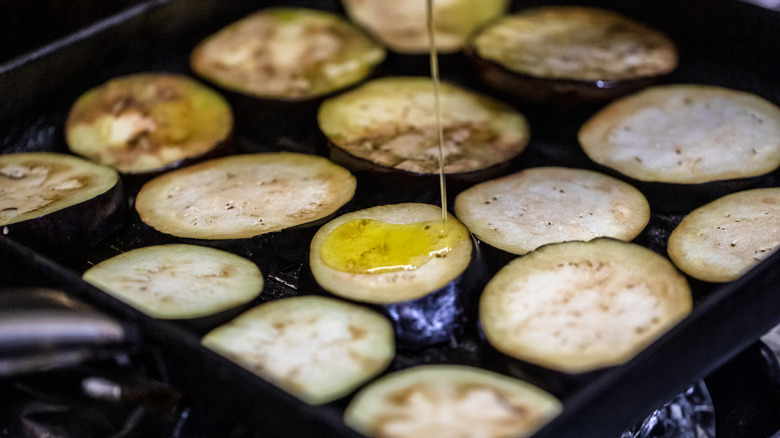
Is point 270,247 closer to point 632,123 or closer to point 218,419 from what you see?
point 218,419

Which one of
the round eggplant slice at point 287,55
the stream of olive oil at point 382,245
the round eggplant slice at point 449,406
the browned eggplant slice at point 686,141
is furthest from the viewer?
the round eggplant slice at point 287,55

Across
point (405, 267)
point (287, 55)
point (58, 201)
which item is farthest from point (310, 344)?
point (287, 55)

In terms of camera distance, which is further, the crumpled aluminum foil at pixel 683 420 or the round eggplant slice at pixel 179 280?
the crumpled aluminum foil at pixel 683 420

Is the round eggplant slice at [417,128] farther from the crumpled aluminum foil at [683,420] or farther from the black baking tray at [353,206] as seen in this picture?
the crumpled aluminum foil at [683,420]

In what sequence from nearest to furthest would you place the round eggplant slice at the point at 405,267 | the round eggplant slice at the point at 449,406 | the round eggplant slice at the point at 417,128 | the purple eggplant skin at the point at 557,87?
1. the round eggplant slice at the point at 449,406
2. the round eggplant slice at the point at 405,267
3. the round eggplant slice at the point at 417,128
4. the purple eggplant skin at the point at 557,87

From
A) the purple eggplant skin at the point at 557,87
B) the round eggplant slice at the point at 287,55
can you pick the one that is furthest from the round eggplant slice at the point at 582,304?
the round eggplant slice at the point at 287,55

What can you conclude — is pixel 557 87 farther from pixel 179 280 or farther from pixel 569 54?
pixel 179 280

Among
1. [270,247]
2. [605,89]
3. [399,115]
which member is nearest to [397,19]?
[399,115]
